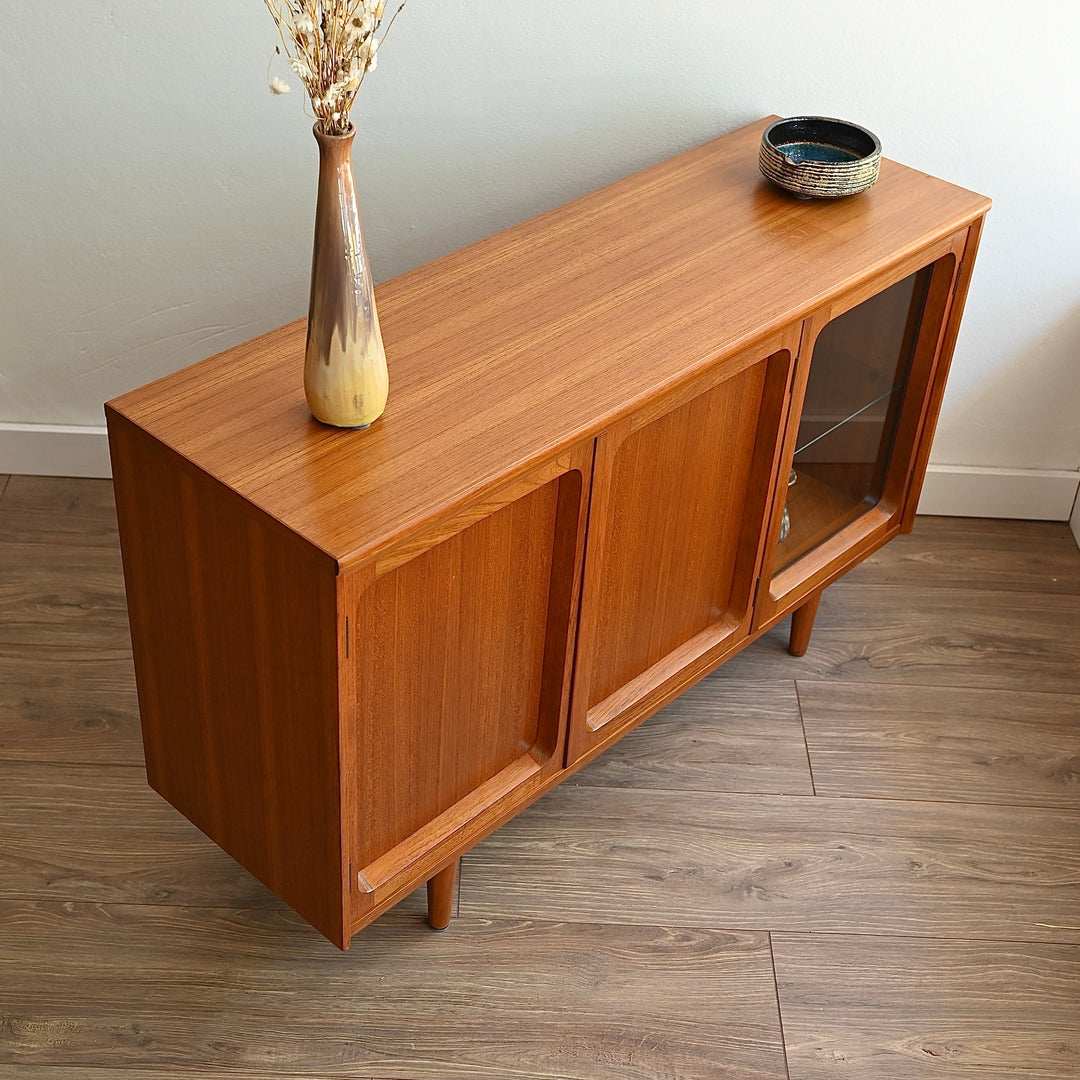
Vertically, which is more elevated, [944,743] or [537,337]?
[537,337]

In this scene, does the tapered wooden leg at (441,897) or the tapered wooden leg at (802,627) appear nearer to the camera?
the tapered wooden leg at (441,897)

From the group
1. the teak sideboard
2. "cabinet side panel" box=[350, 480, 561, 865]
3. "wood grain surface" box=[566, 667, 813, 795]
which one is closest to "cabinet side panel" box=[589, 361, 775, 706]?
the teak sideboard

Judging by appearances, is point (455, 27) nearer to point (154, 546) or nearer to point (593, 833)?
point (154, 546)

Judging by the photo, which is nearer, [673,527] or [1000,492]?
[673,527]

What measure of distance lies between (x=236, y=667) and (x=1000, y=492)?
65.1 inches

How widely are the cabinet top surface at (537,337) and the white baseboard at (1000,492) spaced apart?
74 centimetres

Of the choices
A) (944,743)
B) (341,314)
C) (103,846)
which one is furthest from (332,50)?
(944,743)

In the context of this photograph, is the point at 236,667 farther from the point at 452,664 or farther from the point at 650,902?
the point at 650,902

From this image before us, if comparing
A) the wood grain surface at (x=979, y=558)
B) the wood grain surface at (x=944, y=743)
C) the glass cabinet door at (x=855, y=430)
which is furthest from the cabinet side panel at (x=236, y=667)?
the wood grain surface at (x=979, y=558)

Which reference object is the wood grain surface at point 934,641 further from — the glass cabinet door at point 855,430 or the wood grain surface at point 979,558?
the glass cabinet door at point 855,430

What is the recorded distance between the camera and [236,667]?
1.41 meters

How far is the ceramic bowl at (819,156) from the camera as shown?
183cm

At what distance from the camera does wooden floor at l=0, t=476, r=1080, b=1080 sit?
1.65 m

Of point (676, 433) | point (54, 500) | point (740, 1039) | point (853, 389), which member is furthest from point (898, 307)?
point (54, 500)
